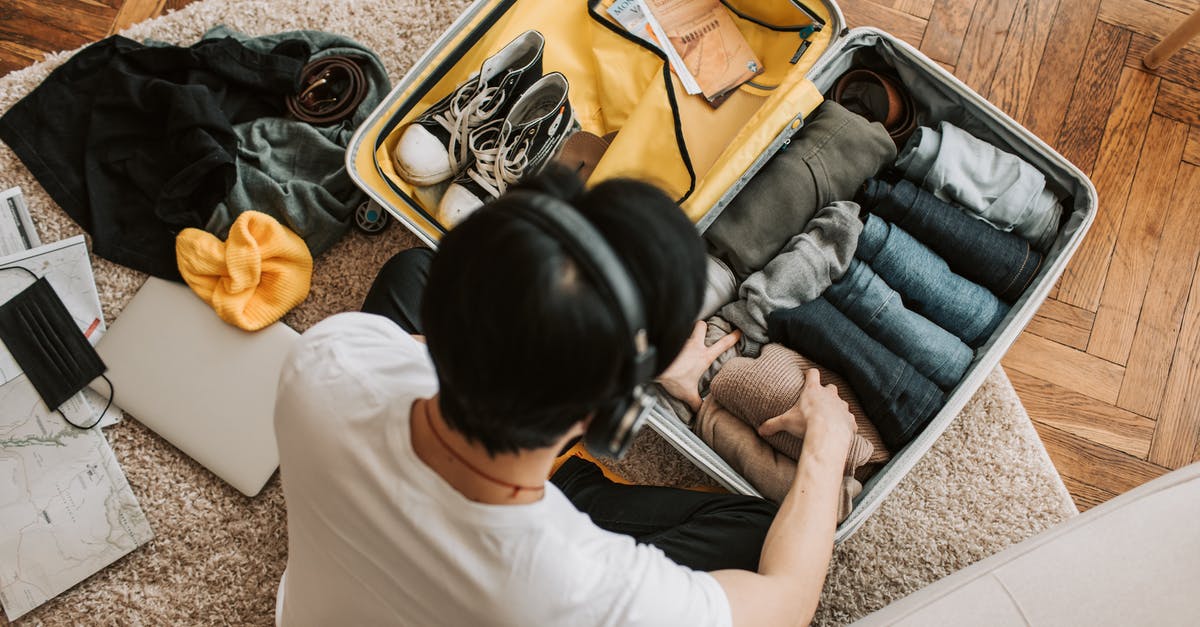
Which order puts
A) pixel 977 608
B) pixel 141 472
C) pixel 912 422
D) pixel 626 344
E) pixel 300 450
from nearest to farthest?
pixel 626 344 → pixel 300 450 → pixel 977 608 → pixel 912 422 → pixel 141 472

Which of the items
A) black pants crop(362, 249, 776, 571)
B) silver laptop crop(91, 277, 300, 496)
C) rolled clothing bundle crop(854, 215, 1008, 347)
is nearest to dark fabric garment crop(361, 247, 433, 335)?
black pants crop(362, 249, 776, 571)

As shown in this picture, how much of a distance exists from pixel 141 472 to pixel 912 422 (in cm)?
114

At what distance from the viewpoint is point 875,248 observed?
1.03 m

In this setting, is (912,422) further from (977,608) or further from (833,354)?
(977,608)

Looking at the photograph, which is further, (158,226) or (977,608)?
(158,226)

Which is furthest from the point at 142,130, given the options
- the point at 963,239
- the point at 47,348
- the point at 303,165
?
the point at 963,239

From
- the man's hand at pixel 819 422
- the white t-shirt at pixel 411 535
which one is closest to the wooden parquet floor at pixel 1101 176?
the man's hand at pixel 819 422

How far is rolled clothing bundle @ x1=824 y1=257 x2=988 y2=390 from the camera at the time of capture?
38.9 inches

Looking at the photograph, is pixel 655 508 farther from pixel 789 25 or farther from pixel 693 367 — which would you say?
pixel 789 25

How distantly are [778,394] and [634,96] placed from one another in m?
0.53

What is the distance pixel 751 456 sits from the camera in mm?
982

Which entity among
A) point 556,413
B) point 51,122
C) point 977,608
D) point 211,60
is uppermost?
point 556,413

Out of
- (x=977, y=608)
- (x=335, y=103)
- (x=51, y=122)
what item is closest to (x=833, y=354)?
(x=977, y=608)

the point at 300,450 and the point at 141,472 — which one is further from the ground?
the point at 300,450
